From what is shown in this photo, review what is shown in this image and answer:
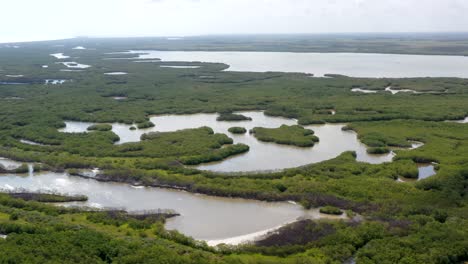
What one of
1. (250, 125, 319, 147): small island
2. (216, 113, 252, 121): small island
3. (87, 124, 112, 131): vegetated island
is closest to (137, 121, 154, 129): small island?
(87, 124, 112, 131): vegetated island

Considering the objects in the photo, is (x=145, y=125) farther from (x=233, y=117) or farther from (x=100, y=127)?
(x=233, y=117)

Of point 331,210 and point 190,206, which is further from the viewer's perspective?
point 190,206

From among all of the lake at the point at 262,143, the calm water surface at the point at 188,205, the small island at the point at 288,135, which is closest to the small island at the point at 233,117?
the lake at the point at 262,143

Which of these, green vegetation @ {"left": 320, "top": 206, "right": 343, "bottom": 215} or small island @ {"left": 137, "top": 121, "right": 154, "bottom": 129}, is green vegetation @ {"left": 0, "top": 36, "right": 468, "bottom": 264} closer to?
small island @ {"left": 137, "top": 121, "right": 154, "bottom": 129}

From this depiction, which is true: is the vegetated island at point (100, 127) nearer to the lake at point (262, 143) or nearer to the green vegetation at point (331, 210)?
the lake at point (262, 143)

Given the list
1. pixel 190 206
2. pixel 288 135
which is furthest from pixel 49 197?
pixel 288 135

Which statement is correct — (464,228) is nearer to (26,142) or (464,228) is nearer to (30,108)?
(26,142)
